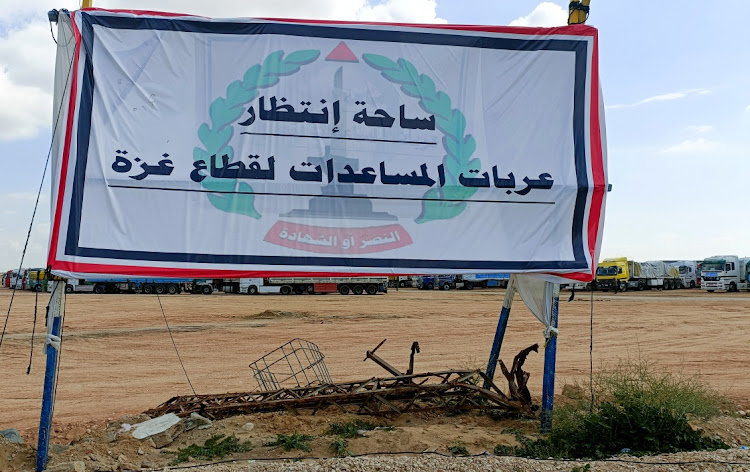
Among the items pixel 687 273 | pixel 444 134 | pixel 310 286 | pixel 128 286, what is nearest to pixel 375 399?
pixel 444 134

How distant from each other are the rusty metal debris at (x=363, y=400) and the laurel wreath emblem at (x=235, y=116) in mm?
2291

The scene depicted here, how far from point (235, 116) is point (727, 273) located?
4812cm

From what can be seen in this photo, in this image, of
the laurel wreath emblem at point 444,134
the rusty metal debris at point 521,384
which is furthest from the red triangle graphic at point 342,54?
the rusty metal debris at point 521,384

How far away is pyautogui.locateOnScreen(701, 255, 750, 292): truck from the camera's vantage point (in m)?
45.8

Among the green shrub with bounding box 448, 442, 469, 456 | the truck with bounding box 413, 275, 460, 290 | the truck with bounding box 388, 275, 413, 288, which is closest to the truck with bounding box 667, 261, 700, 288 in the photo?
the truck with bounding box 413, 275, 460, 290

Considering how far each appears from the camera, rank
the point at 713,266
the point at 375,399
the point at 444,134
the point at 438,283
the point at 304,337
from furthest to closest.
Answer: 1. the point at 438,283
2. the point at 713,266
3. the point at 304,337
4. the point at 375,399
5. the point at 444,134

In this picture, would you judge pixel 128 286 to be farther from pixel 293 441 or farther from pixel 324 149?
pixel 293 441

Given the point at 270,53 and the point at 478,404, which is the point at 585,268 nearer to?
the point at 478,404

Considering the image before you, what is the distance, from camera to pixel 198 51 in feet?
21.0

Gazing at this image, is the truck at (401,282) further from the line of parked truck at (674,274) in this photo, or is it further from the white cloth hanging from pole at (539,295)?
the white cloth hanging from pole at (539,295)

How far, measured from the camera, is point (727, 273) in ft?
151

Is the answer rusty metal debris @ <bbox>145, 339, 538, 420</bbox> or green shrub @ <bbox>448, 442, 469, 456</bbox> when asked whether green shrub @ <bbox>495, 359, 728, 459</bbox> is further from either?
rusty metal debris @ <bbox>145, 339, 538, 420</bbox>

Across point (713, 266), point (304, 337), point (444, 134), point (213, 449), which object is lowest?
point (304, 337)

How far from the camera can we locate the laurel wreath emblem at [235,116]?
6.32 m
